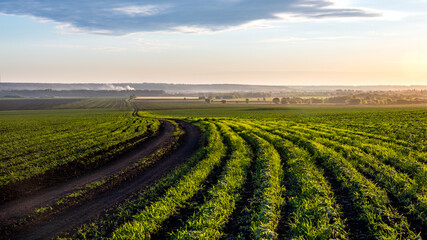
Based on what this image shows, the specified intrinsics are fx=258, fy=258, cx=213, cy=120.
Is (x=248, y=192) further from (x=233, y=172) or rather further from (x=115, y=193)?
(x=115, y=193)

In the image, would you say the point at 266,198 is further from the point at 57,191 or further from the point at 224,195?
the point at 57,191

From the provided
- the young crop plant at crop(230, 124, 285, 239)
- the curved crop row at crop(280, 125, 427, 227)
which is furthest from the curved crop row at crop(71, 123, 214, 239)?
the curved crop row at crop(280, 125, 427, 227)

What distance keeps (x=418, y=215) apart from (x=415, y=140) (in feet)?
53.2

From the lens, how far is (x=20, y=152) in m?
21.3

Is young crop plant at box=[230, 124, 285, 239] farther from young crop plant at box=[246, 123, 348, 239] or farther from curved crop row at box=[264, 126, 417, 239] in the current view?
curved crop row at box=[264, 126, 417, 239]

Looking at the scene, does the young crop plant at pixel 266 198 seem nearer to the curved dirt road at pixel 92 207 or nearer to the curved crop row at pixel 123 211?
the curved crop row at pixel 123 211

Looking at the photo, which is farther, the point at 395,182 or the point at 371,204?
the point at 395,182

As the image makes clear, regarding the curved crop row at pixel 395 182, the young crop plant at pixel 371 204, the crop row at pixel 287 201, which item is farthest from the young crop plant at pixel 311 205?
the curved crop row at pixel 395 182

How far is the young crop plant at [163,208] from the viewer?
786 cm

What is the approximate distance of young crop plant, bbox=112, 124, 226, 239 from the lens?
7856mm

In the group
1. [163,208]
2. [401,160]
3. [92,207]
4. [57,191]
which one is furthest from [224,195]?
[401,160]

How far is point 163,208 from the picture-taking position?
9266 millimetres

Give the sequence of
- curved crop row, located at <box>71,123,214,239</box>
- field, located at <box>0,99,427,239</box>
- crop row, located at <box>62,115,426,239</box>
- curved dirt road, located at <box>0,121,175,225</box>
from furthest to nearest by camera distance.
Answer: curved dirt road, located at <box>0,121,175,225</box>
curved crop row, located at <box>71,123,214,239</box>
field, located at <box>0,99,427,239</box>
crop row, located at <box>62,115,426,239</box>

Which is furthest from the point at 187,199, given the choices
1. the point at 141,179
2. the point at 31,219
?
the point at 31,219
